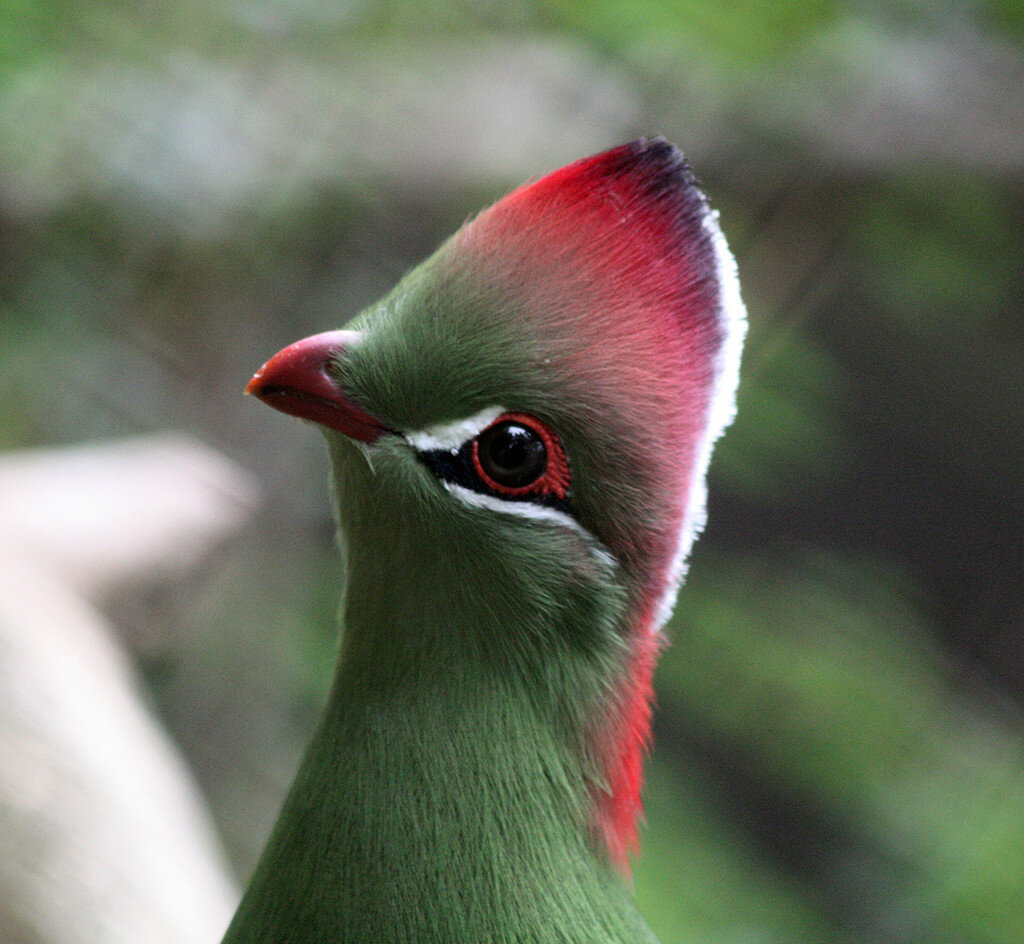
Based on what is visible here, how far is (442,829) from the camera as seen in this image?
103 centimetres

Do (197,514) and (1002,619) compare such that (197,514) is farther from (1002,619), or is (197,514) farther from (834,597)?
(1002,619)

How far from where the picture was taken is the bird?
992 millimetres

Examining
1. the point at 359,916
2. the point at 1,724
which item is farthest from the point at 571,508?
the point at 1,724

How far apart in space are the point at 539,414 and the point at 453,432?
7cm

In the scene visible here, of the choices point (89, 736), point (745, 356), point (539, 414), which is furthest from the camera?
point (745, 356)

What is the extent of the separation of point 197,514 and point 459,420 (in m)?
1.54

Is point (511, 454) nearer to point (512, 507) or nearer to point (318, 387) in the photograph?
point (512, 507)

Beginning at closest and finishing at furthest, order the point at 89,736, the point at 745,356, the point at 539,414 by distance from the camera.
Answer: the point at 539,414, the point at 89,736, the point at 745,356

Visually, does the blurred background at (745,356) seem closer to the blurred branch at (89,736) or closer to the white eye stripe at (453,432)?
the blurred branch at (89,736)

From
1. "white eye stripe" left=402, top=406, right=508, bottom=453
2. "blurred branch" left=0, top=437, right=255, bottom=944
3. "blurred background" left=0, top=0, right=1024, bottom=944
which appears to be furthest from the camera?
"blurred background" left=0, top=0, right=1024, bottom=944

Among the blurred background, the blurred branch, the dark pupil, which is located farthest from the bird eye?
the blurred background

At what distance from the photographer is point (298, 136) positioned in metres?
3.13

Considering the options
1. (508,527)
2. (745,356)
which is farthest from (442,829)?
(745,356)

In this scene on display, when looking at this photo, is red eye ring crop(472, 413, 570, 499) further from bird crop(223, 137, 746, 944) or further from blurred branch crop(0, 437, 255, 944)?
blurred branch crop(0, 437, 255, 944)
